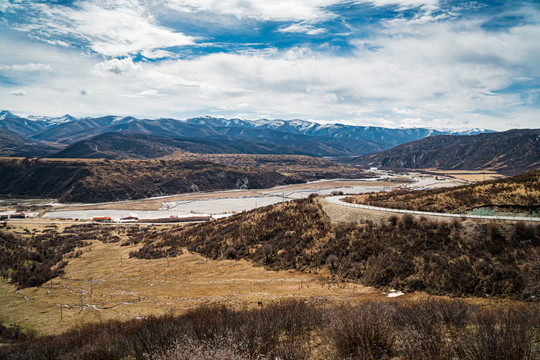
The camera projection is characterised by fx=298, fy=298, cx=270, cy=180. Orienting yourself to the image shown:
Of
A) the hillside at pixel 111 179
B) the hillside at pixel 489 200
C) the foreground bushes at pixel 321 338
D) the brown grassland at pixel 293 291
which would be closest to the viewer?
the foreground bushes at pixel 321 338

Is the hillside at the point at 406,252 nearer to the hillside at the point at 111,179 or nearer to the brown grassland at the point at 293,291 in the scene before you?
the brown grassland at the point at 293,291

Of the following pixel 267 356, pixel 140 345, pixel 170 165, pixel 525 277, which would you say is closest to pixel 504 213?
pixel 525 277

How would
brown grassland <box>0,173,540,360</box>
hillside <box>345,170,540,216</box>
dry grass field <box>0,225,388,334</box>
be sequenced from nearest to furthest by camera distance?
brown grassland <box>0,173,540,360</box> → dry grass field <box>0,225,388,334</box> → hillside <box>345,170,540,216</box>

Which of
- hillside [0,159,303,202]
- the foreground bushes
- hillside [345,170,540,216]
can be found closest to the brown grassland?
the foreground bushes

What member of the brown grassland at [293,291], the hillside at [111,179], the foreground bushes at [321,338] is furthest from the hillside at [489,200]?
the hillside at [111,179]

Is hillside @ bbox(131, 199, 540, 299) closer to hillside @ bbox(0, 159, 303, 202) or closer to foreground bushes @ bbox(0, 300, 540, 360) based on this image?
foreground bushes @ bbox(0, 300, 540, 360)
